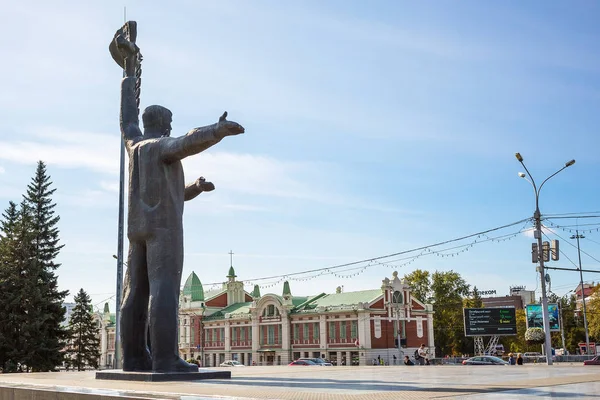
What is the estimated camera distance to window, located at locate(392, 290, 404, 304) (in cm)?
6175

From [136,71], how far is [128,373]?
5374 mm

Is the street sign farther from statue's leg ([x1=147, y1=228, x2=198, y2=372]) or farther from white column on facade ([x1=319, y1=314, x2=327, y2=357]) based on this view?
statue's leg ([x1=147, y1=228, x2=198, y2=372])

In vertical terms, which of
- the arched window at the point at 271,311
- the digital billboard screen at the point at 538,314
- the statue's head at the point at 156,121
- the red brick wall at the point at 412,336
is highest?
the statue's head at the point at 156,121

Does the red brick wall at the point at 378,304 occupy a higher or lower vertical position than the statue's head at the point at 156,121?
lower

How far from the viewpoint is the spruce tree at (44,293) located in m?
35.3

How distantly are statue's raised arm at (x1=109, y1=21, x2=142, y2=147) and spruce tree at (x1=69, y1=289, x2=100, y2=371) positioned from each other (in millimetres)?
39261

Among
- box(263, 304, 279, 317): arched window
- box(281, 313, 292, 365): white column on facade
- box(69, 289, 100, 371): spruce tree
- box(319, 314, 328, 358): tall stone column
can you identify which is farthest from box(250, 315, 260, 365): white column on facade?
box(69, 289, 100, 371): spruce tree

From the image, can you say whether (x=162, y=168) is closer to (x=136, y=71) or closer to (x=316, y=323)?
(x=136, y=71)

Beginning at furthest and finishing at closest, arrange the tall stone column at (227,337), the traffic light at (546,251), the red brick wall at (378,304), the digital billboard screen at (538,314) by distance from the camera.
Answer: the tall stone column at (227,337) → the red brick wall at (378,304) → the digital billboard screen at (538,314) → the traffic light at (546,251)

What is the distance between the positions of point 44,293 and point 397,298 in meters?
34.4

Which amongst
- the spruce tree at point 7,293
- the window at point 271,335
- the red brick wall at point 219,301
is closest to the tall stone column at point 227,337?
the red brick wall at point 219,301

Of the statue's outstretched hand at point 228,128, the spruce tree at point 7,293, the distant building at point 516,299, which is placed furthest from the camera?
the distant building at point 516,299

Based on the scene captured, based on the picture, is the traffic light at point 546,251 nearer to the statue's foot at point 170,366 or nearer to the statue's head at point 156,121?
the statue's head at point 156,121

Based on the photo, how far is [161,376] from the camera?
30.5ft
